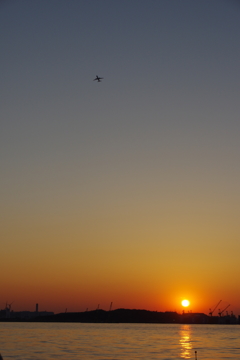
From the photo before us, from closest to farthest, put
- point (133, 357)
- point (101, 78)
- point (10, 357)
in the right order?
point (10, 357)
point (133, 357)
point (101, 78)

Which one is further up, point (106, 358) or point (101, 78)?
point (101, 78)

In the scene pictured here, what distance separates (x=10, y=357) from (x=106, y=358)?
15316 millimetres

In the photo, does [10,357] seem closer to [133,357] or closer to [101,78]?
[133,357]

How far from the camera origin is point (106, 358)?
250ft

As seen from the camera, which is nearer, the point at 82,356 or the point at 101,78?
the point at 82,356

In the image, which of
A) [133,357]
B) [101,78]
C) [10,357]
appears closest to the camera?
[10,357]

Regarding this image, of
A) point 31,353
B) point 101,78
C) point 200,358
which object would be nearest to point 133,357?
point 200,358

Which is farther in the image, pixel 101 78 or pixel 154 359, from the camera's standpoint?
pixel 101 78

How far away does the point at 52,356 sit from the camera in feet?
253

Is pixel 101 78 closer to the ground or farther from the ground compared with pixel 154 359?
farther from the ground

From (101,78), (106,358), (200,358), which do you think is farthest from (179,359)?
(101,78)

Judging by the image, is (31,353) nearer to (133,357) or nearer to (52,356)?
(52,356)

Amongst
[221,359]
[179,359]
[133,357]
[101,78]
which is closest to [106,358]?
[133,357]

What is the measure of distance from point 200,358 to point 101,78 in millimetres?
51774
